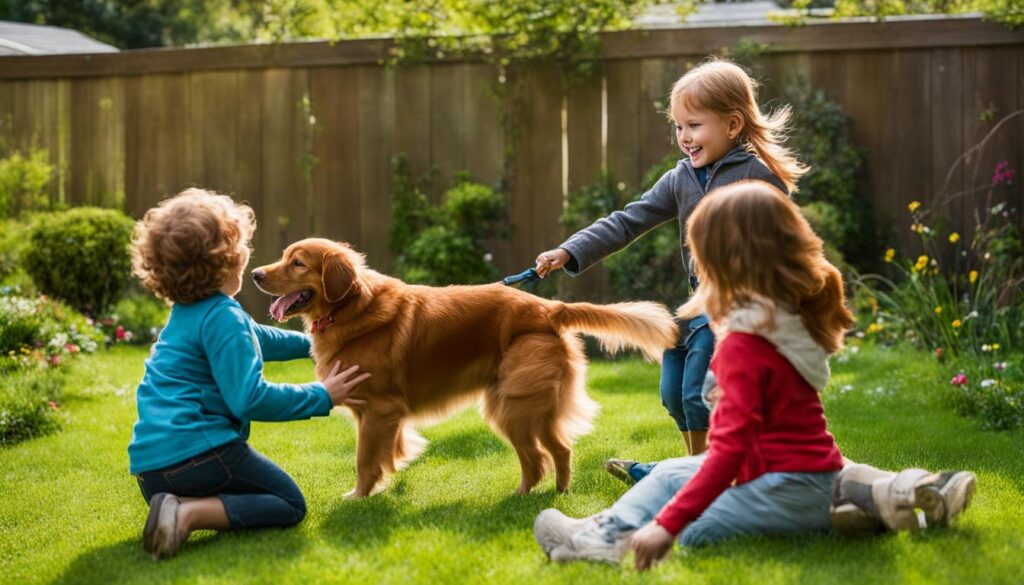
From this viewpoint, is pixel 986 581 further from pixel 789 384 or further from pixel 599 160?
pixel 599 160

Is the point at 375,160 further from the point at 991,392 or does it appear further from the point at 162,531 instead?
the point at 162,531

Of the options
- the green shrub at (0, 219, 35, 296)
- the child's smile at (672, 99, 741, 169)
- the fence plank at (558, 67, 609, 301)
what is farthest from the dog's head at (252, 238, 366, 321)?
the green shrub at (0, 219, 35, 296)

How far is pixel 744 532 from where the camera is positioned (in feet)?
10.9

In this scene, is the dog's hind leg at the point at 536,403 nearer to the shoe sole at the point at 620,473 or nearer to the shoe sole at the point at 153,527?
the shoe sole at the point at 620,473

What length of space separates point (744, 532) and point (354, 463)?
216cm

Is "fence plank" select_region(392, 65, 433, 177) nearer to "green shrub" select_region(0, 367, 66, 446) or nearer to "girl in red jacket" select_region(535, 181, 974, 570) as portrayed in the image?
"green shrub" select_region(0, 367, 66, 446)

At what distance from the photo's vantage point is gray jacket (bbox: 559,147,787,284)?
4213 mm

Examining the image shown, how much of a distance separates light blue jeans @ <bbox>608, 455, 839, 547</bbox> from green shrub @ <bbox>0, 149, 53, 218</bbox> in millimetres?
Result: 8335

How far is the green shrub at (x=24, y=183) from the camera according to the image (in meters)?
10.0

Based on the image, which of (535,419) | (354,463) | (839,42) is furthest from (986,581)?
(839,42)

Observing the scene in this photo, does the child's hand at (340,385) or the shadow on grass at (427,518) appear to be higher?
the child's hand at (340,385)

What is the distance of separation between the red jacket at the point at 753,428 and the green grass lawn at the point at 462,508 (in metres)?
0.22

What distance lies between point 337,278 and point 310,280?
126 millimetres

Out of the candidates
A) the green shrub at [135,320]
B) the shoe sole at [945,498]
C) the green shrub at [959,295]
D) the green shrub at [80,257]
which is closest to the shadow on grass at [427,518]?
the shoe sole at [945,498]
